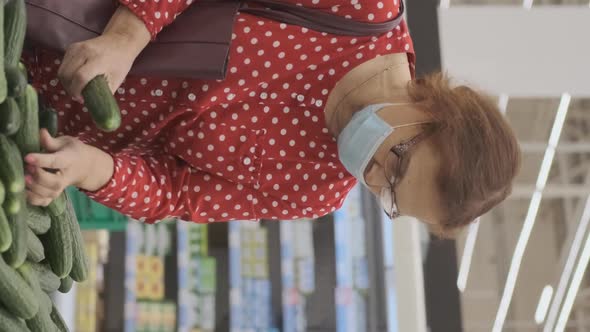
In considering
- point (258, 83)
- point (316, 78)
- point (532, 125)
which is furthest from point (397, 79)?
point (532, 125)

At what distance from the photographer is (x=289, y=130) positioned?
1815 millimetres

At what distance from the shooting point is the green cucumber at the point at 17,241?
48.3 inches

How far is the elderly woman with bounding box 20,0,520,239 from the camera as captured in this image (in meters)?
1.57

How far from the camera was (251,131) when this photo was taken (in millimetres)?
1793

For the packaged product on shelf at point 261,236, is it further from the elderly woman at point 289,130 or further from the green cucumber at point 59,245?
the green cucumber at point 59,245

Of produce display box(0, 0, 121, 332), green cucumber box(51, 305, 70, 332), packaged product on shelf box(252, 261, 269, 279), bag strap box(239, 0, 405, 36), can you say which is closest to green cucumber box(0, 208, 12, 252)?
produce display box(0, 0, 121, 332)

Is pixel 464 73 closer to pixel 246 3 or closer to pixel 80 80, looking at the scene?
pixel 246 3

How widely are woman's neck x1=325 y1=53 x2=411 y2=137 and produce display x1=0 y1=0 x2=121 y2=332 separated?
59 centimetres

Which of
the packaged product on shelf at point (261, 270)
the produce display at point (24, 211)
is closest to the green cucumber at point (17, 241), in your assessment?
the produce display at point (24, 211)

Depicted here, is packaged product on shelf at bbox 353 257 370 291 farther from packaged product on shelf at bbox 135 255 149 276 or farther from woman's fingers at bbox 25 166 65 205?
woman's fingers at bbox 25 166 65 205

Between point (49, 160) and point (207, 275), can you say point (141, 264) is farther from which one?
point (49, 160)

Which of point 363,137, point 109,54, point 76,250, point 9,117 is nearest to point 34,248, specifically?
point 76,250

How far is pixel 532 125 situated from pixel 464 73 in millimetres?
3046

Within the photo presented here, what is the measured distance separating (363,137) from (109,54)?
0.57 metres
